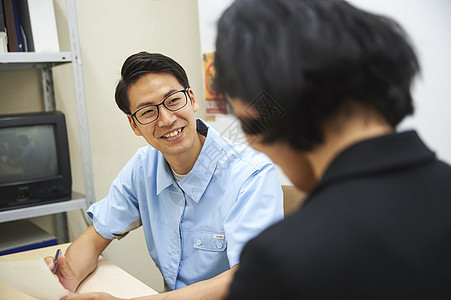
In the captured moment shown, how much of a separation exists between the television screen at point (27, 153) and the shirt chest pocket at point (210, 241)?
89 cm

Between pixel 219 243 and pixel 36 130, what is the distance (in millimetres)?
1028

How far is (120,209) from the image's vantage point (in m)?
1.46

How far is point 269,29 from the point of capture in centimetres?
43

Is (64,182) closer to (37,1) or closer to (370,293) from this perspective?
(37,1)

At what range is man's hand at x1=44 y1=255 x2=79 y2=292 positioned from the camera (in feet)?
4.06

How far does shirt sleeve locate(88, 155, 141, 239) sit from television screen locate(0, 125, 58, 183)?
46 cm

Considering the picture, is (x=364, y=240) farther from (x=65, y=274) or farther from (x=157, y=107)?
(x=65, y=274)

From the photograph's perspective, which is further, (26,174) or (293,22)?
(26,174)

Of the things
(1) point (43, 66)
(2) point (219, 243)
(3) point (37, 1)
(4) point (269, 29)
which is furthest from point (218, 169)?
(1) point (43, 66)

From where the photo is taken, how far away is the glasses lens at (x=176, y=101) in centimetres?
129

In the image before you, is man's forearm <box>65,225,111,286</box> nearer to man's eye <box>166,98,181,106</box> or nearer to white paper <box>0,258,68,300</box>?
white paper <box>0,258,68,300</box>

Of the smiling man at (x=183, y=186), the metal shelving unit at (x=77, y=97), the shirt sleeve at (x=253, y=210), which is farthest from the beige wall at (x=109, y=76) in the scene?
the shirt sleeve at (x=253, y=210)

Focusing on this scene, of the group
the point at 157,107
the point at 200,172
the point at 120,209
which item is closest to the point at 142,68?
the point at 157,107

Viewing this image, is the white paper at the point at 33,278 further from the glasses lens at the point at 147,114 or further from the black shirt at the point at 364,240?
the black shirt at the point at 364,240
